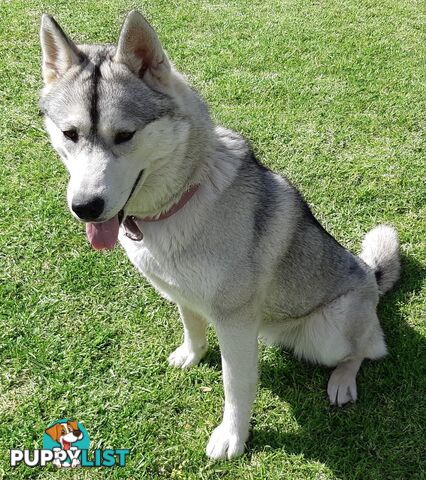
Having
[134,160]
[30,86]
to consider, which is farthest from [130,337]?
[30,86]

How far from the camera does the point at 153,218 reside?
2.64 m

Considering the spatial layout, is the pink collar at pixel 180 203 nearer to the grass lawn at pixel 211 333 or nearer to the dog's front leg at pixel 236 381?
the dog's front leg at pixel 236 381

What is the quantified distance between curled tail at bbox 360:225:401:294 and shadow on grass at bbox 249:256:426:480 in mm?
295

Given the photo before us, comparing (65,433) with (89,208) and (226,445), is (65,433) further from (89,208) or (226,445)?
(89,208)

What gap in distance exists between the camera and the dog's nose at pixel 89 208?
219 cm

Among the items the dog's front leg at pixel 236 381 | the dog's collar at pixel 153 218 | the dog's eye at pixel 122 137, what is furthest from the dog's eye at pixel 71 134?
the dog's front leg at pixel 236 381

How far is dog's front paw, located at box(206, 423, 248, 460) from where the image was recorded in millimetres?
3055

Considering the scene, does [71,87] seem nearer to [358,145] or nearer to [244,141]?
[244,141]

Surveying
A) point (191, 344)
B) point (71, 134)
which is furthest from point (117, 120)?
point (191, 344)

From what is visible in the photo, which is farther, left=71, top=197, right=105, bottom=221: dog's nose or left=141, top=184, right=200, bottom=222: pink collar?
left=141, top=184, right=200, bottom=222: pink collar

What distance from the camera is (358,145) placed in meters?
5.22

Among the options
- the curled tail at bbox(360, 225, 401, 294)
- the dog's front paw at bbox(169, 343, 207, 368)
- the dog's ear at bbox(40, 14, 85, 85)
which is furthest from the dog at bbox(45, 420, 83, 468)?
the curled tail at bbox(360, 225, 401, 294)

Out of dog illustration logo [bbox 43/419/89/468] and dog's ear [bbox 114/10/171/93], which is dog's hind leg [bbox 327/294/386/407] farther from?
Answer: dog's ear [bbox 114/10/171/93]

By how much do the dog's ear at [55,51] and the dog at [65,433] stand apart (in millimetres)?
2012
